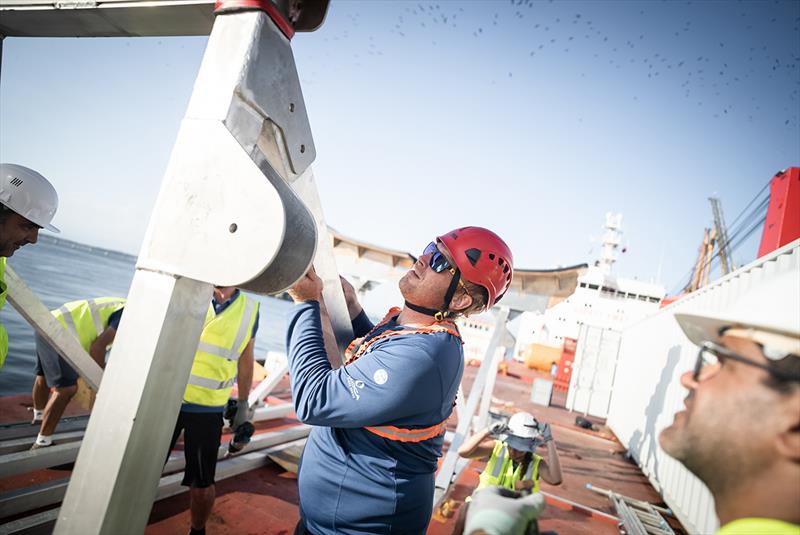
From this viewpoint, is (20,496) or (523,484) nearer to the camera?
(20,496)

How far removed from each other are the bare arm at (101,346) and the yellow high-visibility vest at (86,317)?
0.53 ft

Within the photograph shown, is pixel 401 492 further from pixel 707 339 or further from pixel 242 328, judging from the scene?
pixel 242 328

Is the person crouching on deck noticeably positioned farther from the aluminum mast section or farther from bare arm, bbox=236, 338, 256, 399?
bare arm, bbox=236, 338, 256, 399

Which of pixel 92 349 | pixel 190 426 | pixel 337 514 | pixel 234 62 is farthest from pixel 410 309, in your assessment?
pixel 92 349

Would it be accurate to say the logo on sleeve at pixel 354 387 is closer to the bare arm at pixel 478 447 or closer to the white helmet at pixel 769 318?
the white helmet at pixel 769 318

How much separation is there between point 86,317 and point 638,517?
7.87 metres

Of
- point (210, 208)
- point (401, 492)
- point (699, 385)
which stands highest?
point (210, 208)

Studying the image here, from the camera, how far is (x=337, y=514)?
61.4 inches

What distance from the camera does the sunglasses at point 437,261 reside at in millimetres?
1996

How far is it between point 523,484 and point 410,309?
310 cm

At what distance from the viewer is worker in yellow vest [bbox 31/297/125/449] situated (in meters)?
4.09

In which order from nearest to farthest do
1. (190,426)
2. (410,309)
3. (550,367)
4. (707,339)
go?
(707,339) < (410,309) < (190,426) < (550,367)

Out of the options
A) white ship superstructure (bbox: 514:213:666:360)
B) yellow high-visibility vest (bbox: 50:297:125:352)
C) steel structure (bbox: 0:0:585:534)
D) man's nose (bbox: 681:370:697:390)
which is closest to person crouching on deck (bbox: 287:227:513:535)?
steel structure (bbox: 0:0:585:534)

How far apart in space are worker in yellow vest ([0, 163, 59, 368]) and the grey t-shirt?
9.80 ft
